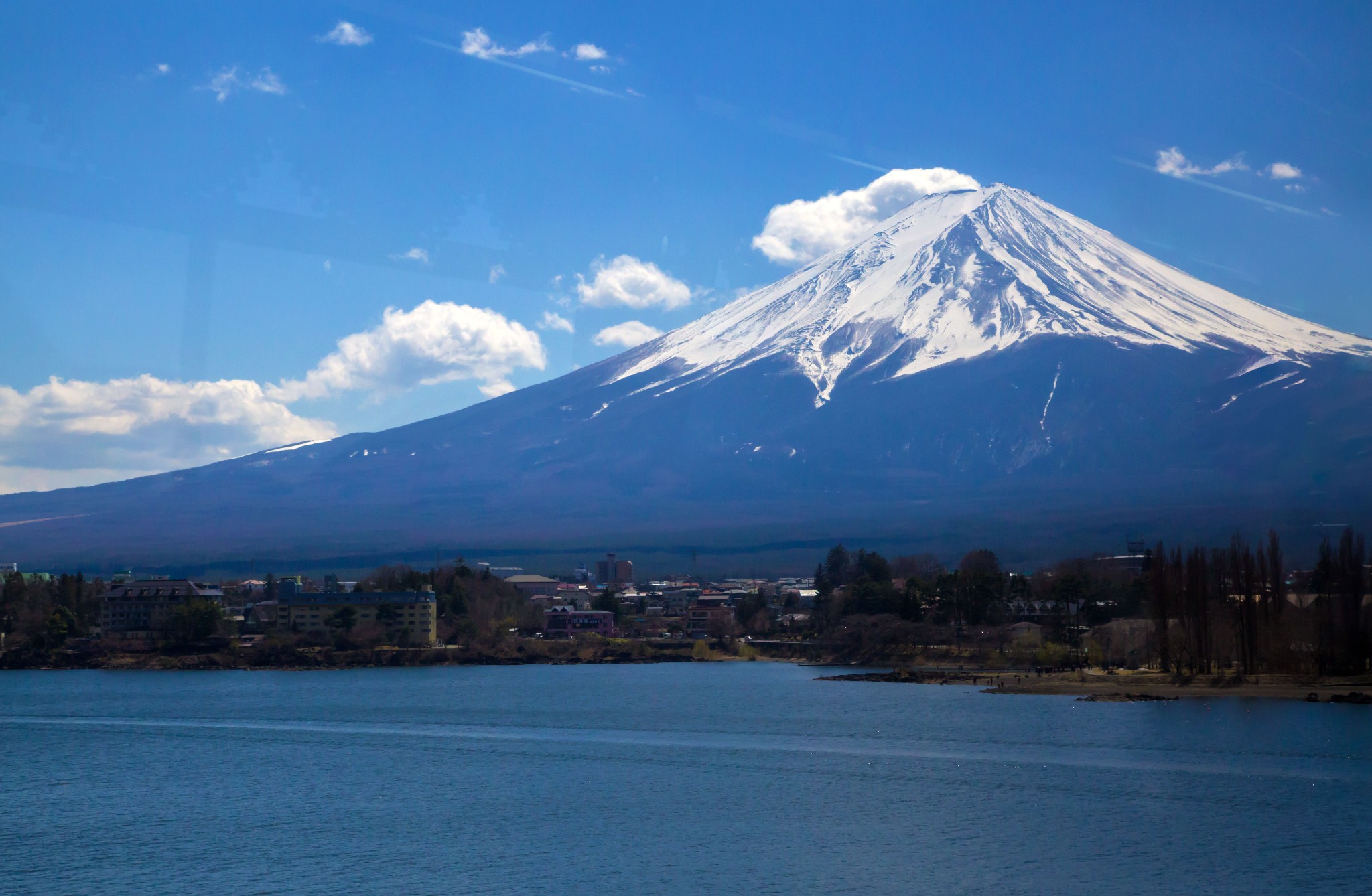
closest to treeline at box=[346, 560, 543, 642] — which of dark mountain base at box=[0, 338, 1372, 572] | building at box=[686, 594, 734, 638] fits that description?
building at box=[686, 594, 734, 638]

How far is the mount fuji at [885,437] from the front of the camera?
11019 centimetres

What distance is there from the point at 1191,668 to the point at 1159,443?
90769 millimetres

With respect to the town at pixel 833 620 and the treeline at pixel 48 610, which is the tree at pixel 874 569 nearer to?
the town at pixel 833 620

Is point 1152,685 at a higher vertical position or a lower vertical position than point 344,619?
lower

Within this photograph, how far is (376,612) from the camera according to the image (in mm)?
57500

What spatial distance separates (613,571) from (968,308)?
6483cm

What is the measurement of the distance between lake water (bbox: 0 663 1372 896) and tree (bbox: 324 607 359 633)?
1924 centimetres

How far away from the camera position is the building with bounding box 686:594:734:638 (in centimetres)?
6319

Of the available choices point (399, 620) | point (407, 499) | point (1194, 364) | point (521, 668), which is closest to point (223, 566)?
point (407, 499)

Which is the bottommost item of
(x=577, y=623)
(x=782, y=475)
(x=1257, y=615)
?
(x=577, y=623)

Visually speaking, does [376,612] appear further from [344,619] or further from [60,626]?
[60,626]

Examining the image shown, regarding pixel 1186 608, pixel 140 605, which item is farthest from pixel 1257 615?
pixel 140 605

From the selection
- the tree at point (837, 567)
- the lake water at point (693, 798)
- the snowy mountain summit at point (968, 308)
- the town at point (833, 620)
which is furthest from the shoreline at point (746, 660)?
the snowy mountain summit at point (968, 308)

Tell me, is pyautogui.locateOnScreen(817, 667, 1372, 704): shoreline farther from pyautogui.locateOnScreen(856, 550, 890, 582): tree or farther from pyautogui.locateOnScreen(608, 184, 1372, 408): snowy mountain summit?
pyautogui.locateOnScreen(608, 184, 1372, 408): snowy mountain summit
